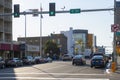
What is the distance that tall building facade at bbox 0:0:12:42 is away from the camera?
252ft

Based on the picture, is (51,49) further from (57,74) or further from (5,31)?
(57,74)

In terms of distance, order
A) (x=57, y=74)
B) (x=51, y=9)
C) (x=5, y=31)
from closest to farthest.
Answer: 1. (x=57, y=74)
2. (x=51, y=9)
3. (x=5, y=31)

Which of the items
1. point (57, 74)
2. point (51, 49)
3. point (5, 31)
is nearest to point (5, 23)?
point (5, 31)

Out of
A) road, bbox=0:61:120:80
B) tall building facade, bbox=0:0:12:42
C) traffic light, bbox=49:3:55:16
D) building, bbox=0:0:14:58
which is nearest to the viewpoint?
road, bbox=0:61:120:80

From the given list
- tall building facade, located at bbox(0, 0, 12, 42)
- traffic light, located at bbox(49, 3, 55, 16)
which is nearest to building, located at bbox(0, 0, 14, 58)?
tall building facade, located at bbox(0, 0, 12, 42)

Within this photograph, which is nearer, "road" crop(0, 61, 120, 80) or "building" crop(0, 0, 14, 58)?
"road" crop(0, 61, 120, 80)

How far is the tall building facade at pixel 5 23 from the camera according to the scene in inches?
3021

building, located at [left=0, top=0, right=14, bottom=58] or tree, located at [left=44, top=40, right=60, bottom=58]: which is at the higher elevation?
building, located at [left=0, top=0, right=14, bottom=58]

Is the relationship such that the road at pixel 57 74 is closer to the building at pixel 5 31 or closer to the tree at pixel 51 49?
the building at pixel 5 31

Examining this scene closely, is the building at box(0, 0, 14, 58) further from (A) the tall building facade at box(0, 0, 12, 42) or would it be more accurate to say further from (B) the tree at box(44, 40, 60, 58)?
(B) the tree at box(44, 40, 60, 58)

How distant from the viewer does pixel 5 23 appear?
81.6 meters

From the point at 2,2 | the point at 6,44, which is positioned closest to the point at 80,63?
the point at 6,44

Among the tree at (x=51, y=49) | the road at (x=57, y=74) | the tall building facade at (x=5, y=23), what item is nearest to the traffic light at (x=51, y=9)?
the road at (x=57, y=74)

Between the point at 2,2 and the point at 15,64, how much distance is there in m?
25.5
